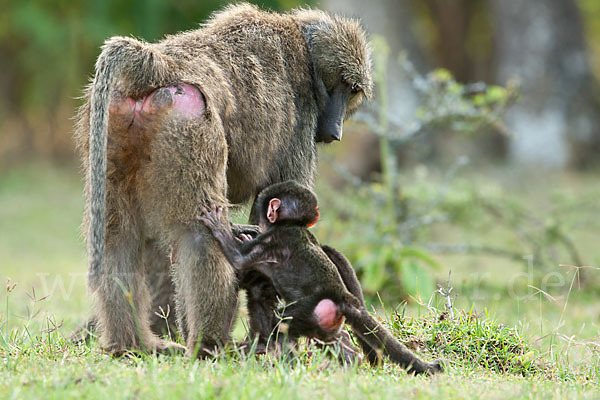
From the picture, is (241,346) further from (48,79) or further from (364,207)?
(48,79)

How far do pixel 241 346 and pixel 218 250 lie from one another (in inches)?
17.6

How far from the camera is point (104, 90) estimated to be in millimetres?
3281

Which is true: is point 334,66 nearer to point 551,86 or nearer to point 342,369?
point 342,369

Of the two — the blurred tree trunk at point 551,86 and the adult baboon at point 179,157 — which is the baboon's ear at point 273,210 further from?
the blurred tree trunk at point 551,86

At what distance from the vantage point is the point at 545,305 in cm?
696

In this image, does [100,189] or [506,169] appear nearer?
[100,189]

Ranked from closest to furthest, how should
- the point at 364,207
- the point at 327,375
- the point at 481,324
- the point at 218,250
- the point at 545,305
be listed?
the point at 327,375 → the point at 218,250 → the point at 481,324 → the point at 545,305 → the point at 364,207

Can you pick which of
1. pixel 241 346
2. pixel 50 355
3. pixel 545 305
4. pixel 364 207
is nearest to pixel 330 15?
pixel 241 346

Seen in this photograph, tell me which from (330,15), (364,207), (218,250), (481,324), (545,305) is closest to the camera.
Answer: (218,250)

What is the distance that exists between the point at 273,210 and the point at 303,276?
0.33 metres

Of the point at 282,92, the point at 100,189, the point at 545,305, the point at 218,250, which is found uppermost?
the point at 282,92

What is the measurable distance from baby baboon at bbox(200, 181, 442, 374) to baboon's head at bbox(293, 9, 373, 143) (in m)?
Answer: 0.91

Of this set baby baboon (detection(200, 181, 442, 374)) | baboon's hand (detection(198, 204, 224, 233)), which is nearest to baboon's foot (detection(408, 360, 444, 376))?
baby baboon (detection(200, 181, 442, 374))

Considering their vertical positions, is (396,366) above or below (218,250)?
below
